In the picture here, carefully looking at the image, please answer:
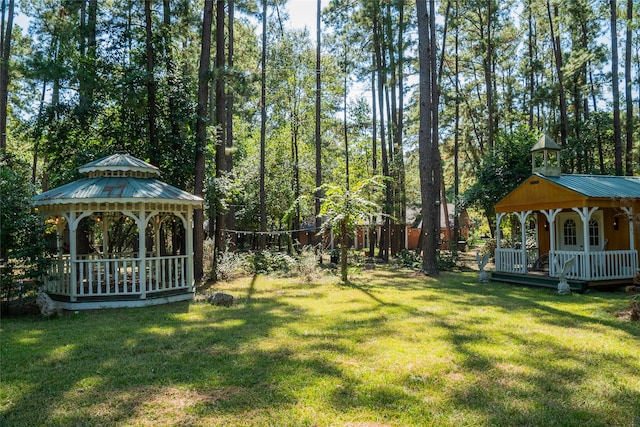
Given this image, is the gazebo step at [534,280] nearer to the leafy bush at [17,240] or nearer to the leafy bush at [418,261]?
the leafy bush at [418,261]

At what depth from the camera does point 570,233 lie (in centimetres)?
1409

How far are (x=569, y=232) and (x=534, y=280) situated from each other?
2.51 meters

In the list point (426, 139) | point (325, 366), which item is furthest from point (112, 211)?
point (426, 139)

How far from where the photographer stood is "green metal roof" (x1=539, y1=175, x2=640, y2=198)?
1195cm

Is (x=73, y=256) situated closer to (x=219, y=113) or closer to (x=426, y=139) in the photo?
(x=219, y=113)

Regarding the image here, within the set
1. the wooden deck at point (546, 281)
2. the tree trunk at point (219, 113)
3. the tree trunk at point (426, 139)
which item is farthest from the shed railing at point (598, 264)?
the tree trunk at point (219, 113)

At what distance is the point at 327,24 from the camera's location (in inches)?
848

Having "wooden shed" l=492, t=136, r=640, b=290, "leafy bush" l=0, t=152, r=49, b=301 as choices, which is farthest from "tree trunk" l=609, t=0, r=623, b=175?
"leafy bush" l=0, t=152, r=49, b=301

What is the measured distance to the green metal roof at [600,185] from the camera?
11953 mm

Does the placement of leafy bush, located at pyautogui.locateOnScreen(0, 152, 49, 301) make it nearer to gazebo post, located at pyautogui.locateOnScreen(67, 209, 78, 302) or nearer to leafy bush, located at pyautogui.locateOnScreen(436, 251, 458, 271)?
gazebo post, located at pyautogui.locateOnScreen(67, 209, 78, 302)

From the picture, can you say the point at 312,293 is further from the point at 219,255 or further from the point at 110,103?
the point at 110,103

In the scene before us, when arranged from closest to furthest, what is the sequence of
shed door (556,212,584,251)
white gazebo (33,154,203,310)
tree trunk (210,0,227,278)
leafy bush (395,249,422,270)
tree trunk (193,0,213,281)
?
1. white gazebo (33,154,203,310)
2. tree trunk (193,0,213,281)
3. shed door (556,212,584,251)
4. tree trunk (210,0,227,278)
5. leafy bush (395,249,422,270)

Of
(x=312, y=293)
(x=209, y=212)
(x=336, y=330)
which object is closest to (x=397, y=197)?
(x=209, y=212)

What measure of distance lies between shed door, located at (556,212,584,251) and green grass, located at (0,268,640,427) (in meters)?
4.59
